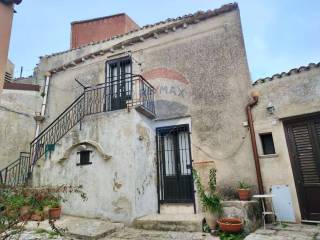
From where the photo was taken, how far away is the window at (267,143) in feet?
24.3

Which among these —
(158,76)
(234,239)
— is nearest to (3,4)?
(158,76)

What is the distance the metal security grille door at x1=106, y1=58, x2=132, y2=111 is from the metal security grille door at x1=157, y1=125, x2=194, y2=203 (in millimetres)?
2155

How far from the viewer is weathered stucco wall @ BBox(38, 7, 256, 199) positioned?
7785 millimetres

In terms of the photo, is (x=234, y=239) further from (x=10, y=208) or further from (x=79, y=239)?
(x=10, y=208)

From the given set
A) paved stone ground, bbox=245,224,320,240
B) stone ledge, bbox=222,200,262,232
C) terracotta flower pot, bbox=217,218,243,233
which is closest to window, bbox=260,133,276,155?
stone ledge, bbox=222,200,262,232

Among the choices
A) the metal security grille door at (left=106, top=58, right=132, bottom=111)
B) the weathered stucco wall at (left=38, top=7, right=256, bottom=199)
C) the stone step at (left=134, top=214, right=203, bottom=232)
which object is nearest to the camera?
the stone step at (left=134, top=214, right=203, bottom=232)

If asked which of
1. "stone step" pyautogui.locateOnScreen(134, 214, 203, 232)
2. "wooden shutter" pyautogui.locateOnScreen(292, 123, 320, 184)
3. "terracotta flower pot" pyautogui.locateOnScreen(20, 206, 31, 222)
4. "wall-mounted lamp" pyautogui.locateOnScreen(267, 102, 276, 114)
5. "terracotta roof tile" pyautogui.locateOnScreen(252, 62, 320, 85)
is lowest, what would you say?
"stone step" pyautogui.locateOnScreen(134, 214, 203, 232)

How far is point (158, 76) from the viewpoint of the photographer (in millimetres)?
9789

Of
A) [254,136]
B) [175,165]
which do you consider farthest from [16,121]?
[254,136]

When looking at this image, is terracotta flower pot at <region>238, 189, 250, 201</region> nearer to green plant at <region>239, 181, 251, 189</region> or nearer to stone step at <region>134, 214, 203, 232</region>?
green plant at <region>239, 181, 251, 189</region>

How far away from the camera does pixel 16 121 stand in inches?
429

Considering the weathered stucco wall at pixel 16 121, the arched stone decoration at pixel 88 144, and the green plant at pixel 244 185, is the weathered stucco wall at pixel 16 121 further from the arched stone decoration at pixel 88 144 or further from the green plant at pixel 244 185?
the green plant at pixel 244 185

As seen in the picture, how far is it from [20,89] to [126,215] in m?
8.26

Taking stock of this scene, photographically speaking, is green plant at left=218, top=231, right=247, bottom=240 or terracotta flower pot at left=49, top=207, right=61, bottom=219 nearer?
green plant at left=218, top=231, right=247, bottom=240
